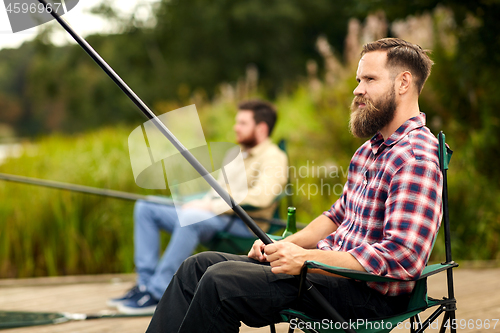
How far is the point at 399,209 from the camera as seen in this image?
132 cm

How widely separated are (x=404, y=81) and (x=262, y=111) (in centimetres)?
164

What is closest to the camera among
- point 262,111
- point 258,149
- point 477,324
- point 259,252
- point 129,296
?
point 259,252

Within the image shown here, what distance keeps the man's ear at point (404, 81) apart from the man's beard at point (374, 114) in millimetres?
25

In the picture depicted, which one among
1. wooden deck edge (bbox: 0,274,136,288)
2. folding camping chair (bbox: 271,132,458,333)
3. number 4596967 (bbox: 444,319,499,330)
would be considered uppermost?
folding camping chair (bbox: 271,132,458,333)

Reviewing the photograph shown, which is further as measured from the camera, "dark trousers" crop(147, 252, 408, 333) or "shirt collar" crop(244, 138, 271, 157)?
"shirt collar" crop(244, 138, 271, 157)

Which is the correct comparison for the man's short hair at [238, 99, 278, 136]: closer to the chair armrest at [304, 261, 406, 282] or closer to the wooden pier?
the wooden pier

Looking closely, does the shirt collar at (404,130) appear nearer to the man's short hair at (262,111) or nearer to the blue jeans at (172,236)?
the blue jeans at (172,236)

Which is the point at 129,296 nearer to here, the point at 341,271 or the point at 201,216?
the point at 201,216

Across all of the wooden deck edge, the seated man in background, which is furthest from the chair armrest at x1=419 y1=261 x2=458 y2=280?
the wooden deck edge

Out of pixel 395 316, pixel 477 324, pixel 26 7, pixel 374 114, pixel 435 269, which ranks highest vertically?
pixel 26 7

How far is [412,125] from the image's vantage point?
147 centimetres

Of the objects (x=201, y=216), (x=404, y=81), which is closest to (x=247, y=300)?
(x=404, y=81)

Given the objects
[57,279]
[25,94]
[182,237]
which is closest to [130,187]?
[57,279]

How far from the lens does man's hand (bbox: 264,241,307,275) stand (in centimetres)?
134
